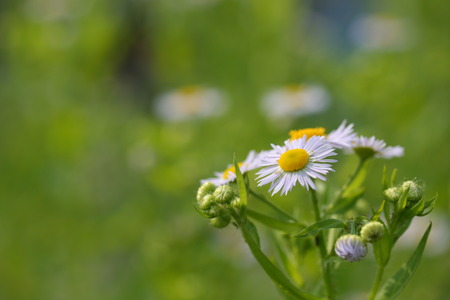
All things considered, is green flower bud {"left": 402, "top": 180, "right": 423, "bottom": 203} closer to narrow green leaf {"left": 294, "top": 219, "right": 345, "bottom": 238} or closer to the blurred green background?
narrow green leaf {"left": 294, "top": 219, "right": 345, "bottom": 238}

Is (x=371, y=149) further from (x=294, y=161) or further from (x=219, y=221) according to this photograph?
(x=219, y=221)

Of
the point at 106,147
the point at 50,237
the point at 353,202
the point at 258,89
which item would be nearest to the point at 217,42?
the point at 258,89

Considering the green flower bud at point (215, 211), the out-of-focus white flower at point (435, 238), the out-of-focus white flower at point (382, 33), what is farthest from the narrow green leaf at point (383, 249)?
the out-of-focus white flower at point (382, 33)

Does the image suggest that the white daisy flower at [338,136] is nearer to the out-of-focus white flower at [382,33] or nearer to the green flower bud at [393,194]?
the green flower bud at [393,194]

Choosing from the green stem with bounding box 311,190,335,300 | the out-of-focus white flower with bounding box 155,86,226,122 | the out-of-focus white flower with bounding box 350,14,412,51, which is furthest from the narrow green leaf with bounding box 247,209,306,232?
the out-of-focus white flower with bounding box 350,14,412,51

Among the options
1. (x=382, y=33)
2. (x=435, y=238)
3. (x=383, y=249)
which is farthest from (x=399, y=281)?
(x=382, y=33)
